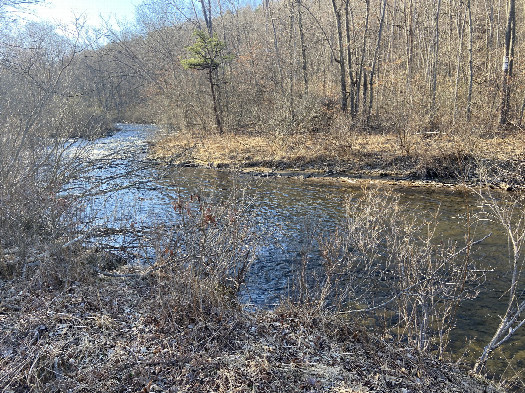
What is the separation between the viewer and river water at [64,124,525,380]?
637cm

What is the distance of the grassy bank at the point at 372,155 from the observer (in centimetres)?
1459

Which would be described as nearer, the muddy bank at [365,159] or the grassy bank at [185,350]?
the grassy bank at [185,350]

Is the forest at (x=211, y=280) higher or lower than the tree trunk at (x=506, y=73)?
lower

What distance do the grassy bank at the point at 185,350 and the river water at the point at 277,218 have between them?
119 cm

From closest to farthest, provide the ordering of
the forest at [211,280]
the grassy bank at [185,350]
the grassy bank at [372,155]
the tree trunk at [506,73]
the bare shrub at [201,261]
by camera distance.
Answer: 1. the grassy bank at [185,350]
2. the forest at [211,280]
3. the bare shrub at [201,261]
4. the grassy bank at [372,155]
5. the tree trunk at [506,73]

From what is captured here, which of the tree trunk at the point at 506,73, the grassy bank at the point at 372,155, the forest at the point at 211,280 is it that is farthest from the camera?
the tree trunk at the point at 506,73

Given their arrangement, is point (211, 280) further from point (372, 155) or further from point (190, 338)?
point (372, 155)

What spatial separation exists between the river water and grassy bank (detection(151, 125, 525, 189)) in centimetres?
146

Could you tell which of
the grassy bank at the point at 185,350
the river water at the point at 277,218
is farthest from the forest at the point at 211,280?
the river water at the point at 277,218

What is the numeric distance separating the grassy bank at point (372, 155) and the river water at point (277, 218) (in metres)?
1.46

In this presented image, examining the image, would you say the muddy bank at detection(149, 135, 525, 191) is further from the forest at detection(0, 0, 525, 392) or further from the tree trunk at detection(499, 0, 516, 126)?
the tree trunk at detection(499, 0, 516, 126)

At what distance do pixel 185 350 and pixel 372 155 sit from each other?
14.7 m

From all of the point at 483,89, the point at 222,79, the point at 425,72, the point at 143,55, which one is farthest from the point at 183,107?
the point at 483,89

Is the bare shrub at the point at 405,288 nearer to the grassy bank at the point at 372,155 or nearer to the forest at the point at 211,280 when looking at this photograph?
the forest at the point at 211,280
